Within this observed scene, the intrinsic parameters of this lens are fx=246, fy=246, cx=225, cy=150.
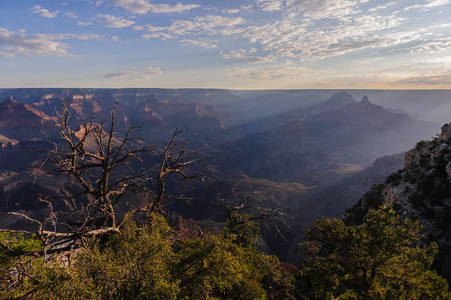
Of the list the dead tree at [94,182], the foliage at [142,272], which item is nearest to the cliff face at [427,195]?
the foliage at [142,272]

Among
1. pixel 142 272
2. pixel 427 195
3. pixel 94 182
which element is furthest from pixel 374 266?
pixel 427 195

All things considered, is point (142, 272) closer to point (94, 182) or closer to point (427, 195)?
point (94, 182)

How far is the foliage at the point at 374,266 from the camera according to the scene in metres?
11.3

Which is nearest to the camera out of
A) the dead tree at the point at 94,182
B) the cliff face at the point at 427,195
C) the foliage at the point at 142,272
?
the foliage at the point at 142,272

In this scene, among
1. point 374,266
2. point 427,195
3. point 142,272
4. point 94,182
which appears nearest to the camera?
point 142,272

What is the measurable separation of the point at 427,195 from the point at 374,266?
830 inches

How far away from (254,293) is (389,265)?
22.0 ft

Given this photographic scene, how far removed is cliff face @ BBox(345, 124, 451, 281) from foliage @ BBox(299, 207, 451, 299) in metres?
10.4

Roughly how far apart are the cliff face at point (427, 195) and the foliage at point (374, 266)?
10.4 m

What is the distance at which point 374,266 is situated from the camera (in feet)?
40.0

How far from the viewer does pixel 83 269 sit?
26.8 ft

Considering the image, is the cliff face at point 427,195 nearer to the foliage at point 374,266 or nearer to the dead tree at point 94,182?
the foliage at point 374,266

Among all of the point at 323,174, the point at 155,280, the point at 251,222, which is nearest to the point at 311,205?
the point at 323,174

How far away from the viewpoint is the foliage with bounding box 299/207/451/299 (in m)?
11.3
